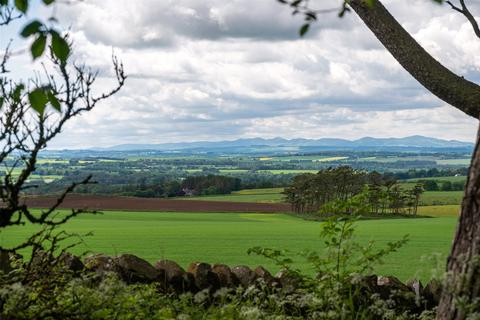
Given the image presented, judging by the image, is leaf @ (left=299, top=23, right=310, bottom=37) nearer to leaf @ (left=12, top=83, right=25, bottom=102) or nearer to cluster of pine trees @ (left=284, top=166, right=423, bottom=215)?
leaf @ (left=12, top=83, right=25, bottom=102)

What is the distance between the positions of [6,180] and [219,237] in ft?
59.7

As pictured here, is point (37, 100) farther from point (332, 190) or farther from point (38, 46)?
point (332, 190)

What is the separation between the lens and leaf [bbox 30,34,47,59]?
8.18ft

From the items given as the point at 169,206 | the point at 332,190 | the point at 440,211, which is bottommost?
the point at 440,211

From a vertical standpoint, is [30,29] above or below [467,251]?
above

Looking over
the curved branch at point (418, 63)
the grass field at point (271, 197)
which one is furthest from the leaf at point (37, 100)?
the grass field at point (271, 197)

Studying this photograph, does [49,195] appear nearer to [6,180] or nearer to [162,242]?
[6,180]

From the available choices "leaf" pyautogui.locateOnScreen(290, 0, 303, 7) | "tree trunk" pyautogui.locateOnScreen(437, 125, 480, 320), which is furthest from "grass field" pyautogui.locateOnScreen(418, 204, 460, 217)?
"leaf" pyautogui.locateOnScreen(290, 0, 303, 7)

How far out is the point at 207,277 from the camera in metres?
8.59

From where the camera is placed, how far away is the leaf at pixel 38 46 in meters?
2.49

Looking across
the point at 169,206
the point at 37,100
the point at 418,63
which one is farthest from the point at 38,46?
the point at 169,206

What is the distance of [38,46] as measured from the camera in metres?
2.50

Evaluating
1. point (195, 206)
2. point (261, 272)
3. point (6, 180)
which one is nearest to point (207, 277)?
point (261, 272)

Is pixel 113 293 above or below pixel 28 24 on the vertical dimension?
below
